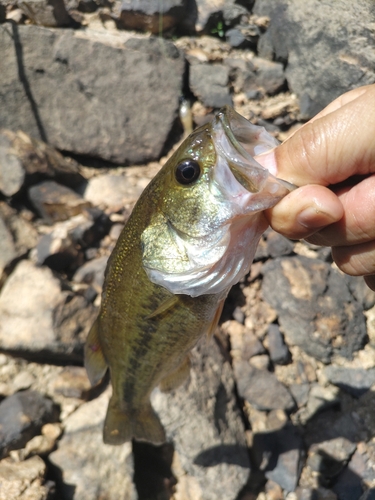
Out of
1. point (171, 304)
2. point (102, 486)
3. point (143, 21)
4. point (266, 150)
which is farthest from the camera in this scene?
point (143, 21)

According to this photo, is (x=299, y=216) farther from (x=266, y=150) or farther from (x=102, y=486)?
(x=102, y=486)

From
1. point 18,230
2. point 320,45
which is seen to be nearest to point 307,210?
point 18,230

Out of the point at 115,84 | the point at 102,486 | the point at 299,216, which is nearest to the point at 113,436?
the point at 102,486

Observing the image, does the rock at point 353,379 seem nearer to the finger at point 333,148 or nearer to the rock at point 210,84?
the finger at point 333,148

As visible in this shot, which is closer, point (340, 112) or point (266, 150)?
point (340, 112)

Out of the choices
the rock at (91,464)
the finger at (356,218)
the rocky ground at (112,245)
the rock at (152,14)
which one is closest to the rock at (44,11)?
the rocky ground at (112,245)

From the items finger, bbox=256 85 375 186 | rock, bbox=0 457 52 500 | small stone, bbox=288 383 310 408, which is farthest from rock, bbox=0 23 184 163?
finger, bbox=256 85 375 186
